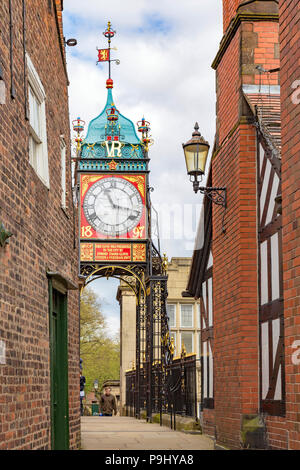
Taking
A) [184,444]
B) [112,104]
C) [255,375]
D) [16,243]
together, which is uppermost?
[112,104]

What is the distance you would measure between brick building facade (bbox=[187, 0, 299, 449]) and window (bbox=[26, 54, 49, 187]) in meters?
3.12

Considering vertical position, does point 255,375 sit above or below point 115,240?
below

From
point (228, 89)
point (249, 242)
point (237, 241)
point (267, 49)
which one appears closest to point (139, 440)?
point (237, 241)

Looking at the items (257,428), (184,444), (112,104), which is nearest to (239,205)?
(257,428)

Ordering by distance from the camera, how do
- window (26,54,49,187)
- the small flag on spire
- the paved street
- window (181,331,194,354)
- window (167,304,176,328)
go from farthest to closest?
window (181,331,194,354) → window (167,304,176,328) → the small flag on spire → the paved street → window (26,54,49,187)

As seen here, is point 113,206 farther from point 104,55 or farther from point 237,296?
point 237,296

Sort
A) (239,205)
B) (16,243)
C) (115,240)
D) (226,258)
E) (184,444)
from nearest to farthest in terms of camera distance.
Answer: (16,243)
(239,205)
(226,258)
(184,444)
(115,240)

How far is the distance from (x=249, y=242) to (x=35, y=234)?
13.1 feet

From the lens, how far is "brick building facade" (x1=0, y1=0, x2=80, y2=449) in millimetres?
7449

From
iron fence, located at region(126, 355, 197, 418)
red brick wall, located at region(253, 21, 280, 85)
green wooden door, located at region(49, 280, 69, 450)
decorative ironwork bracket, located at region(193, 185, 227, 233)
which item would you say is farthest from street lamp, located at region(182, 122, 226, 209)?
iron fence, located at region(126, 355, 197, 418)

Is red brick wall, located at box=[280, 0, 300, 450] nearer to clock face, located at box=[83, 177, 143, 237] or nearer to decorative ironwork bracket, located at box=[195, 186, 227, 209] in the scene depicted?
decorative ironwork bracket, located at box=[195, 186, 227, 209]

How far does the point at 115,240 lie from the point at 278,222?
1329 cm

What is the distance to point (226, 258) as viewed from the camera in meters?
12.8
